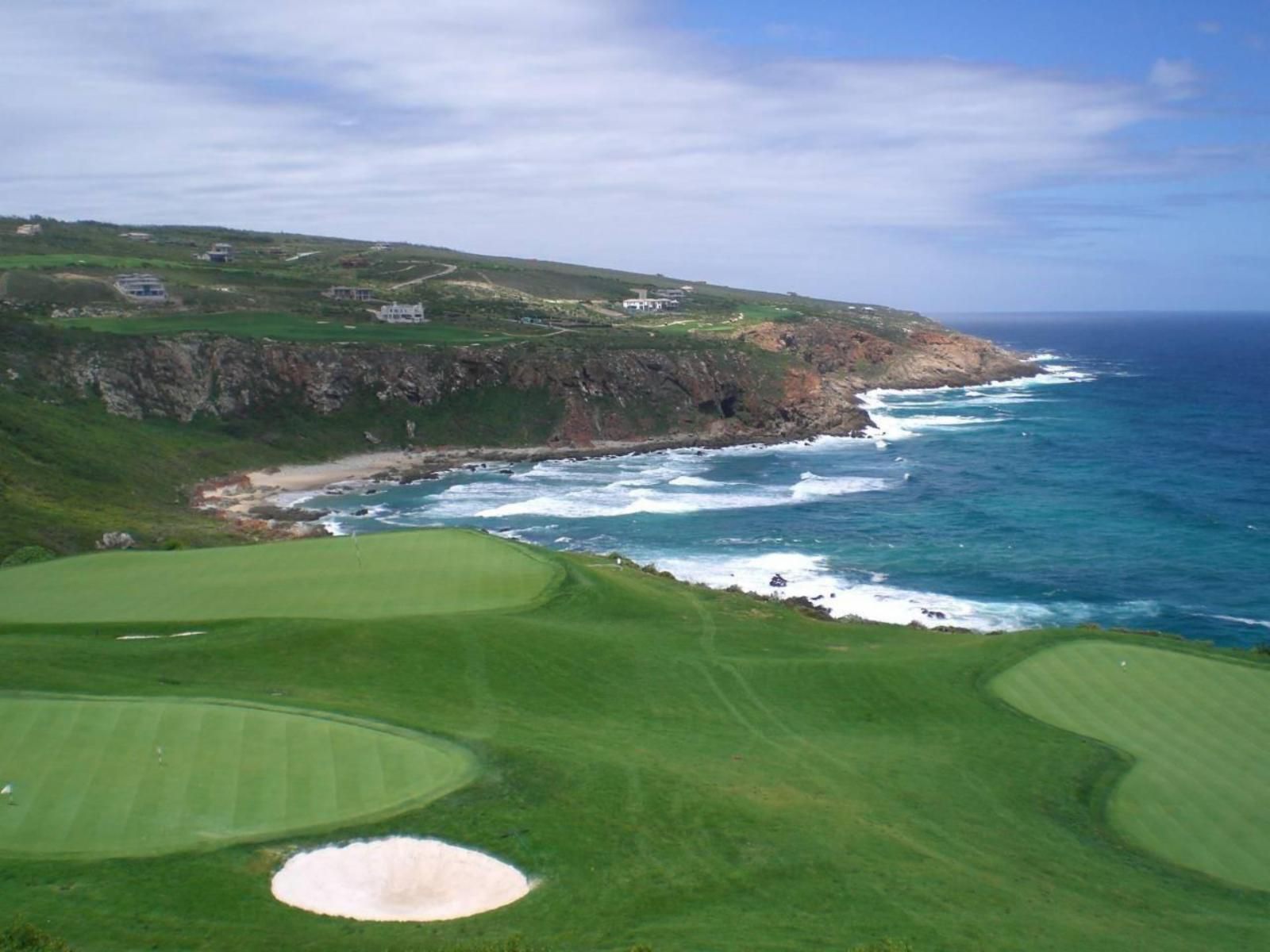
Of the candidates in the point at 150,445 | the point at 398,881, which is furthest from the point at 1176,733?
the point at 150,445

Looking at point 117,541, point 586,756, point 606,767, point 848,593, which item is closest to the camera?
point 606,767

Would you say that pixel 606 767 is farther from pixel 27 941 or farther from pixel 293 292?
pixel 293 292

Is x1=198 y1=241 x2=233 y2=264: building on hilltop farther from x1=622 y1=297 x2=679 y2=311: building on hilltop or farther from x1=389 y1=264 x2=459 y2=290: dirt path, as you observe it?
x1=622 y1=297 x2=679 y2=311: building on hilltop

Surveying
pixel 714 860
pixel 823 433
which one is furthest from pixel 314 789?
pixel 823 433

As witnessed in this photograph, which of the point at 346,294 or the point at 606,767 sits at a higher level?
the point at 346,294

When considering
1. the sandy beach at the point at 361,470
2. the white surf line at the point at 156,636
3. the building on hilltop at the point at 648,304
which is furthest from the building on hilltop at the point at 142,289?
the white surf line at the point at 156,636

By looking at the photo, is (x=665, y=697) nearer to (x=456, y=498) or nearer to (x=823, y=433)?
(x=456, y=498)

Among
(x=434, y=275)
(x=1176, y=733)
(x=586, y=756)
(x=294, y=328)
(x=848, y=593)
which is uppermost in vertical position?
(x=434, y=275)

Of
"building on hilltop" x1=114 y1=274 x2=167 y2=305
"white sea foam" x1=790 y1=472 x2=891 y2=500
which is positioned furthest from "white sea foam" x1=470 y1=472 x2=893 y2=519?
"building on hilltop" x1=114 y1=274 x2=167 y2=305
